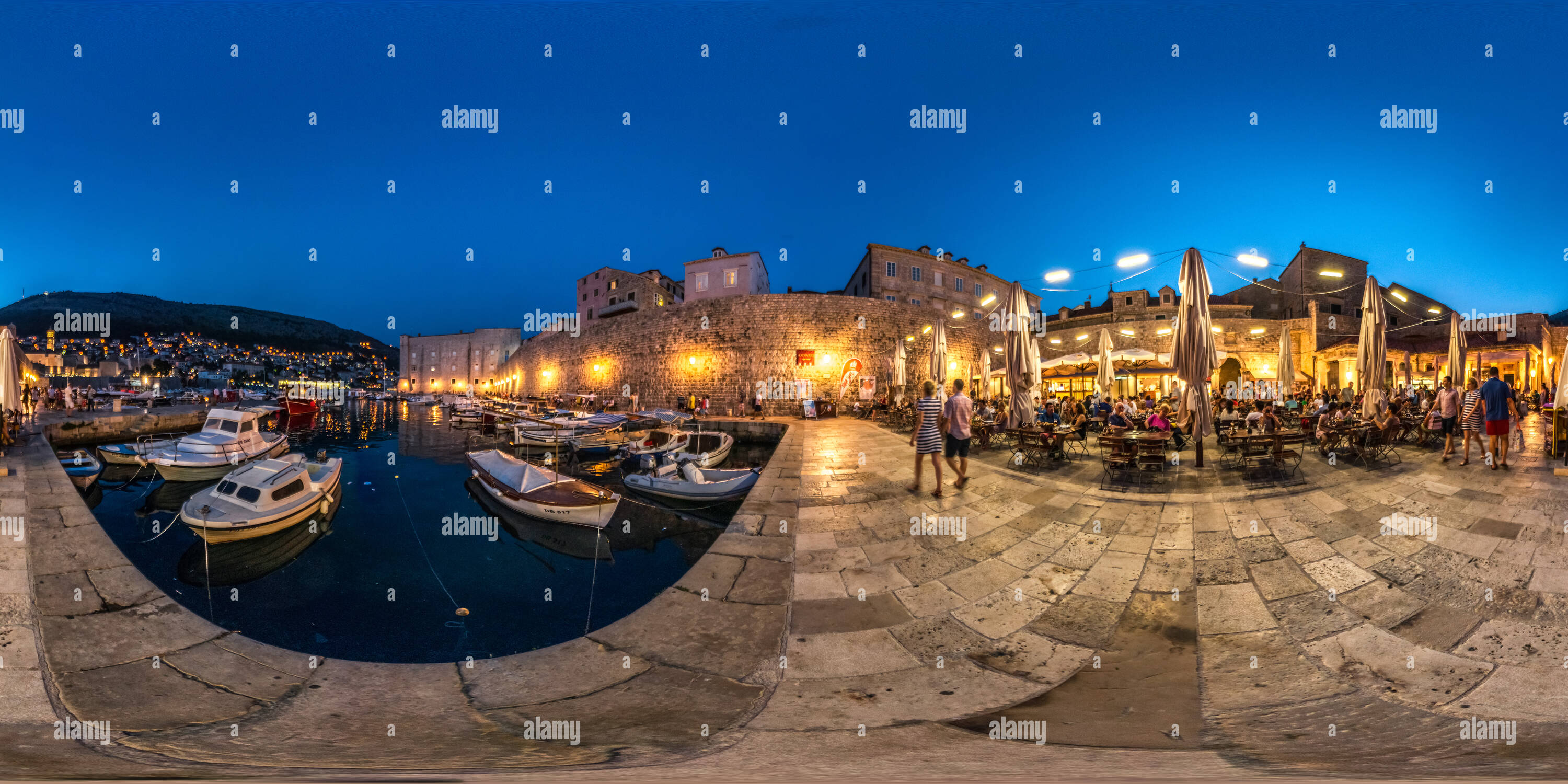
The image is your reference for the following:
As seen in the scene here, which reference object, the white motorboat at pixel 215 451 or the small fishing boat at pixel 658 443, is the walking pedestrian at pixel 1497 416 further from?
the white motorboat at pixel 215 451

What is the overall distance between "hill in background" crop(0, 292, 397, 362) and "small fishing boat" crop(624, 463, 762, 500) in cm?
12010

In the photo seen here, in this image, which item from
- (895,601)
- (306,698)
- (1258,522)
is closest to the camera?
(306,698)

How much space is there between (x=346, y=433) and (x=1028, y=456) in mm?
29714

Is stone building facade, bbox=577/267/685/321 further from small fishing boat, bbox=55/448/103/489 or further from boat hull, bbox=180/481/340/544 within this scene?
boat hull, bbox=180/481/340/544

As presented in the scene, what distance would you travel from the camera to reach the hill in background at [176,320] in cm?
8875

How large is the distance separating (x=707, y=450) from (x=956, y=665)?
14.0m

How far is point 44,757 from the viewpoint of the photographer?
7.64ft

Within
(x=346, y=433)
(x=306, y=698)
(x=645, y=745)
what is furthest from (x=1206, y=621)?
(x=346, y=433)

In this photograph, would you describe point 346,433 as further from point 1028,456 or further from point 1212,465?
point 1212,465

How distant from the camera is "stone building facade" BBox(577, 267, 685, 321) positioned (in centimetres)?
3891

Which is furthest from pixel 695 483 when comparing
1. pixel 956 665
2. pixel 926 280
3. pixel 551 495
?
pixel 926 280

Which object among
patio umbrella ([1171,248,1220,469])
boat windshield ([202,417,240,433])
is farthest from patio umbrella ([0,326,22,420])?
patio umbrella ([1171,248,1220,469])

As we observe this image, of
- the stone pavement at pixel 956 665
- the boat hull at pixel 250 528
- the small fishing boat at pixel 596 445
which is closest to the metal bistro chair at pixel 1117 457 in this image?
the stone pavement at pixel 956 665

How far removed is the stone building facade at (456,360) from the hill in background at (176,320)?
52600 millimetres
